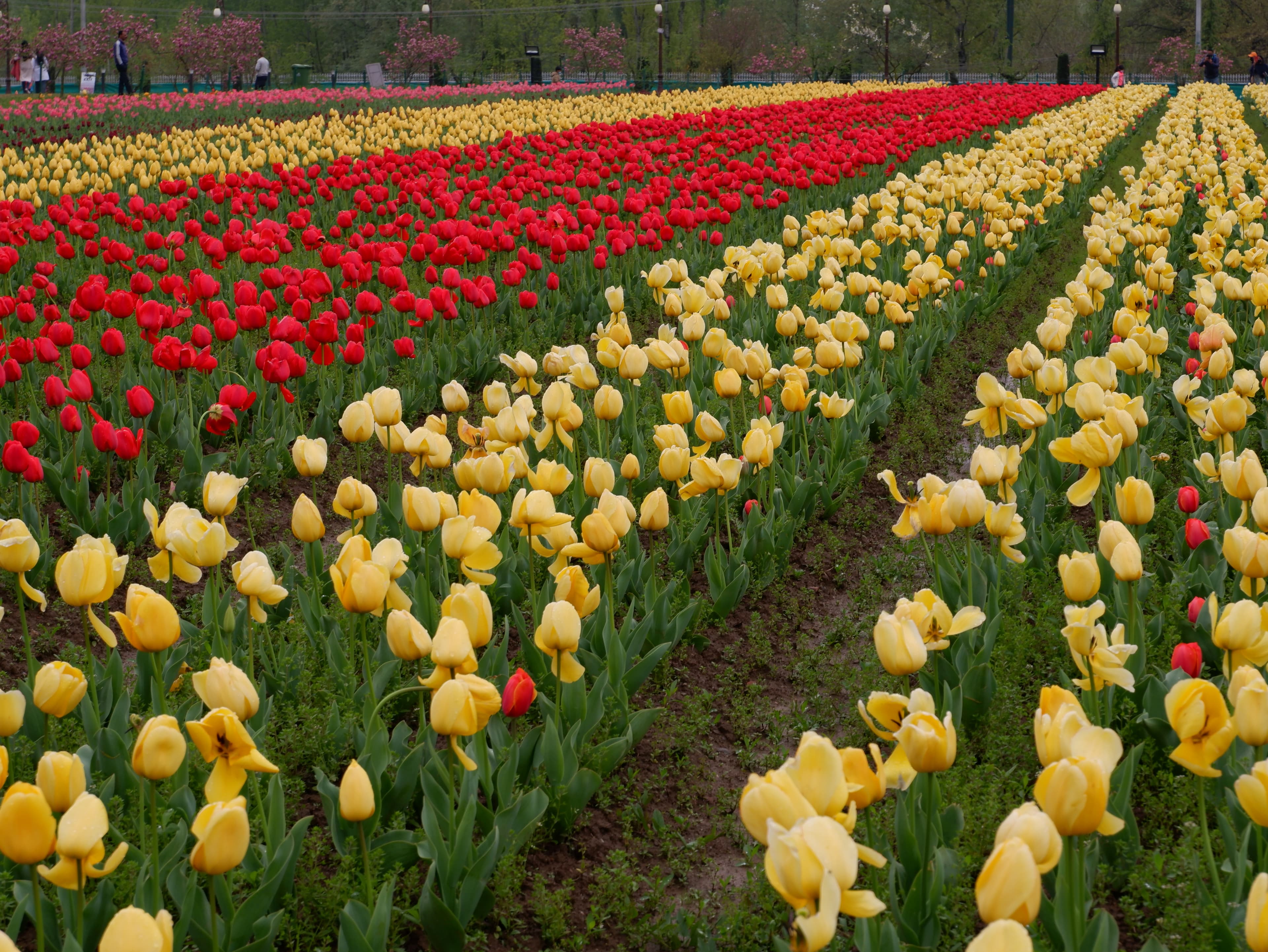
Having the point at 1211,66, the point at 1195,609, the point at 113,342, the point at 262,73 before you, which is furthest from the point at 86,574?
the point at 1211,66

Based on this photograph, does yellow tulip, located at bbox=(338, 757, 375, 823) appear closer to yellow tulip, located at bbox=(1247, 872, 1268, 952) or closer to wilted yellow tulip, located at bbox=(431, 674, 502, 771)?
wilted yellow tulip, located at bbox=(431, 674, 502, 771)

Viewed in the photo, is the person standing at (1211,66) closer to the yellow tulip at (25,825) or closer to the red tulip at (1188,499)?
the red tulip at (1188,499)

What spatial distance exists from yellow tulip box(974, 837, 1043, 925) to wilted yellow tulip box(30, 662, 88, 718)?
1697mm

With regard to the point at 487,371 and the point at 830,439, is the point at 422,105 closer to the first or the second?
the point at 487,371

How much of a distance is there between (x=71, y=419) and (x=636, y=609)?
2403 mm

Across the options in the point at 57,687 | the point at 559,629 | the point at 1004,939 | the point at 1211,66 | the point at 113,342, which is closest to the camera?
the point at 1004,939

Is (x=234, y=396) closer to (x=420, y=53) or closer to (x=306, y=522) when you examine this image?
(x=306, y=522)

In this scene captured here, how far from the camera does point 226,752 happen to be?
2.08 meters

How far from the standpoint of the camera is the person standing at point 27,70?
1534 inches

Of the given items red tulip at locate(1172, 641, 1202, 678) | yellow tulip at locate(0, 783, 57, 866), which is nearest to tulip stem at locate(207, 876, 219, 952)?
yellow tulip at locate(0, 783, 57, 866)

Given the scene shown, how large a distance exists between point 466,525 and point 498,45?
233 ft

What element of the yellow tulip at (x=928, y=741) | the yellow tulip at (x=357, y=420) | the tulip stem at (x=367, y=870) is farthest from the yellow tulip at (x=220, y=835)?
the yellow tulip at (x=357, y=420)

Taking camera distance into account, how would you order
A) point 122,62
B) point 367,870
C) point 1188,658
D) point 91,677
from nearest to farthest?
point 367,870
point 1188,658
point 91,677
point 122,62

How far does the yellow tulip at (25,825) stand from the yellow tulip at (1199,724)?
181 centimetres
